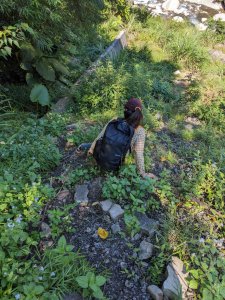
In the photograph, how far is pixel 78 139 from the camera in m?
3.83

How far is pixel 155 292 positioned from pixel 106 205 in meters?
0.91

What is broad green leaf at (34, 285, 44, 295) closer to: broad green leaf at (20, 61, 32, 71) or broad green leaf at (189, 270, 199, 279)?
broad green leaf at (189, 270, 199, 279)

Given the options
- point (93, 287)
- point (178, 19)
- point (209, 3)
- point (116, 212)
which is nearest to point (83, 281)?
A: point (93, 287)

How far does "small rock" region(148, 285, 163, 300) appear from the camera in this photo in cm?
214

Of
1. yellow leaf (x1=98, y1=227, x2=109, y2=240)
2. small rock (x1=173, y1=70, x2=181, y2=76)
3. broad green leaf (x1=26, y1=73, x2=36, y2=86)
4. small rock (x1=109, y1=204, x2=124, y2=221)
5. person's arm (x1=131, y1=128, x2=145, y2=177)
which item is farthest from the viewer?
small rock (x1=173, y1=70, x2=181, y2=76)

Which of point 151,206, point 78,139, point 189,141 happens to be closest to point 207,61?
point 189,141

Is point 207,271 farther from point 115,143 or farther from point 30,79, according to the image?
point 30,79

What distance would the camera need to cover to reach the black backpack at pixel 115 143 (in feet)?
9.64

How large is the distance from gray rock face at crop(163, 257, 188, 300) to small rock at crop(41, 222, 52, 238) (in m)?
1.02

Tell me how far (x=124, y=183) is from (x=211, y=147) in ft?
7.47

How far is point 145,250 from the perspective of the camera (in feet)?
8.00

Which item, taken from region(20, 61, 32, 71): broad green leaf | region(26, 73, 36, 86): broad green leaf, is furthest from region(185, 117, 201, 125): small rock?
region(20, 61, 32, 71): broad green leaf

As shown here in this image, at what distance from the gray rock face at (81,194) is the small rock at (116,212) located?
0.29m

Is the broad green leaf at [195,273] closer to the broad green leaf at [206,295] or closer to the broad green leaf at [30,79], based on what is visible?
the broad green leaf at [206,295]
